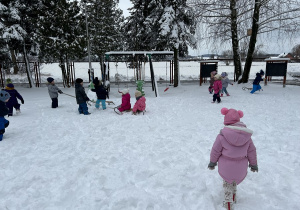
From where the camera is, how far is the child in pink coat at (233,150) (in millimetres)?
2557

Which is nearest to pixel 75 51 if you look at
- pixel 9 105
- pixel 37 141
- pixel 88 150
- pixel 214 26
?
pixel 9 105

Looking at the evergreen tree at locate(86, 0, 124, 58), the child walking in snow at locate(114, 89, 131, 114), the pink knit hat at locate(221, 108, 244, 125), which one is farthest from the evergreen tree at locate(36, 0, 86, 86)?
the pink knit hat at locate(221, 108, 244, 125)

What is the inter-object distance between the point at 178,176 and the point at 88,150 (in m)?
2.30

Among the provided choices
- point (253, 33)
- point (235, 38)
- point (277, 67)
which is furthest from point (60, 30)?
point (277, 67)

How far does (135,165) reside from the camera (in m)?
4.18

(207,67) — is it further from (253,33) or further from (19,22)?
(19,22)

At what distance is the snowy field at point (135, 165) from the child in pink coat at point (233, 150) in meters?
0.59

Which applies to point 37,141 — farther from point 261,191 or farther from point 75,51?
point 75,51

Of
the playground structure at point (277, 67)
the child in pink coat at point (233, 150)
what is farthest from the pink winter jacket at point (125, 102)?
the playground structure at point (277, 67)

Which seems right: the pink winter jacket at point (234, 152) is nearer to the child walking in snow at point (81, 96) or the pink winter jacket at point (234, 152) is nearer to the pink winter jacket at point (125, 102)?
the pink winter jacket at point (125, 102)

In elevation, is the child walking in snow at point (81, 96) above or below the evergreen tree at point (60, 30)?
below

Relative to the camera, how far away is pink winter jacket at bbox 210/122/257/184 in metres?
2.56

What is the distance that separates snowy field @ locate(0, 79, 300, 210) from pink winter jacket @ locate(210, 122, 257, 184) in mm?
611

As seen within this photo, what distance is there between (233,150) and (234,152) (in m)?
0.03
